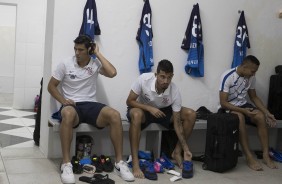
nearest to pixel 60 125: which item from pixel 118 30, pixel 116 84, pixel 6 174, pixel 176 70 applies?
pixel 6 174

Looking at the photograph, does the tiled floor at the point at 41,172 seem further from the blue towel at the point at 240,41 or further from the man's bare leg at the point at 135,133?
the blue towel at the point at 240,41

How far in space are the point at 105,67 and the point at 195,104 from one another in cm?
125

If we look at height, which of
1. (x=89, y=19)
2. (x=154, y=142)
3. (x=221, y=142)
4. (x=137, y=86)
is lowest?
(x=154, y=142)

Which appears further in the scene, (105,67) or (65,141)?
(105,67)

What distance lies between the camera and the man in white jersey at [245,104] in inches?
141

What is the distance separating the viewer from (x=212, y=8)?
3982 millimetres

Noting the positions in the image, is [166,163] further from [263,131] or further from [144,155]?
[263,131]

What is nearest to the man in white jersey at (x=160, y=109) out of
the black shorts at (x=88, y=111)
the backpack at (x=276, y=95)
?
the black shorts at (x=88, y=111)

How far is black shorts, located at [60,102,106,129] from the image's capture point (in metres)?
3.19

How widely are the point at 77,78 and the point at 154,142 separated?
103 centimetres

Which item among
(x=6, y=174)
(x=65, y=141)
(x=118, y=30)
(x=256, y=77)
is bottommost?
(x=6, y=174)

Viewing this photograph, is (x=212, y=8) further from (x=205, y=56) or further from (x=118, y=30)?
(x=118, y=30)

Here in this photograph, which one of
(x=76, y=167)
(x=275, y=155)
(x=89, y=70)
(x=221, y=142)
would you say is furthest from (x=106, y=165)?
(x=275, y=155)

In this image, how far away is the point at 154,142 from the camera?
3.67 metres
